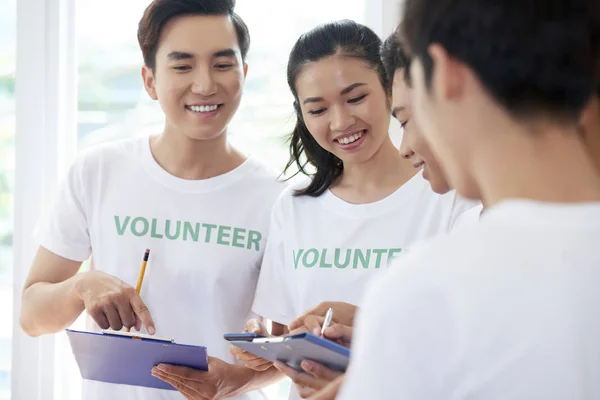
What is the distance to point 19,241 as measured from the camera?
7.20 ft

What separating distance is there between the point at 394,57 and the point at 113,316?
29.9 inches

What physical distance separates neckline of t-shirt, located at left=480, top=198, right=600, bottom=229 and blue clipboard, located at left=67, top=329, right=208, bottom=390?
2.67 feet

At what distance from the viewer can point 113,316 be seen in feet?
5.09

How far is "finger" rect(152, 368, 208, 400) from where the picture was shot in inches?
57.2

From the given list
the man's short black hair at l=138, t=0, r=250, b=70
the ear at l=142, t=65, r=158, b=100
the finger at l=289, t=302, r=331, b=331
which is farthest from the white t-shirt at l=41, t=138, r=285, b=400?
the finger at l=289, t=302, r=331, b=331

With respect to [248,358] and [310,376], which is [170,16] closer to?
[248,358]

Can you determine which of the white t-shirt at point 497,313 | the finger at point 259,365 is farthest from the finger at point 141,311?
the white t-shirt at point 497,313

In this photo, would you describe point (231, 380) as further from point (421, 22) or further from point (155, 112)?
point (421, 22)

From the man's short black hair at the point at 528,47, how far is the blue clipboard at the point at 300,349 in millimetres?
488

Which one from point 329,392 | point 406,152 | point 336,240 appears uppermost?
point 406,152

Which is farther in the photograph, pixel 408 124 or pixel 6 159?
pixel 6 159

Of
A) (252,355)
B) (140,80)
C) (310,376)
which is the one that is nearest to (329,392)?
(310,376)

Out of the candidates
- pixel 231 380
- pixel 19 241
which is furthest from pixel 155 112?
pixel 231 380

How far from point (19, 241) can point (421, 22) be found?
180 centimetres
